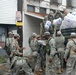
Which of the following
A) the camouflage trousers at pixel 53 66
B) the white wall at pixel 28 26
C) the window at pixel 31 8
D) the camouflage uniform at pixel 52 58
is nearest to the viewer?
the camouflage uniform at pixel 52 58

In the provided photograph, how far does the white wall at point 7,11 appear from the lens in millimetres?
21383

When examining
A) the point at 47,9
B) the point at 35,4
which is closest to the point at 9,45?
the point at 35,4

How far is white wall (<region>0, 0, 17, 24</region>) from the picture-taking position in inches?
842

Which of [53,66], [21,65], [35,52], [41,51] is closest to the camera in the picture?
[21,65]

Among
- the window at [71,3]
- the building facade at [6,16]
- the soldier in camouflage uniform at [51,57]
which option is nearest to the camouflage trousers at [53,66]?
the soldier in camouflage uniform at [51,57]

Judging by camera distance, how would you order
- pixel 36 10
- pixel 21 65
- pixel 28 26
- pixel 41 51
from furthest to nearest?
pixel 36 10 → pixel 28 26 → pixel 41 51 → pixel 21 65

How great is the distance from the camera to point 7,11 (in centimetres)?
2173

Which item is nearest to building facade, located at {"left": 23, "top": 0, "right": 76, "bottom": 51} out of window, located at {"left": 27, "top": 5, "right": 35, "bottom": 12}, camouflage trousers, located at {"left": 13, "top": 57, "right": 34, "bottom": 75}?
window, located at {"left": 27, "top": 5, "right": 35, "bottom": 12}

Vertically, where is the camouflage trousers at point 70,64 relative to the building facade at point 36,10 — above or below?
below

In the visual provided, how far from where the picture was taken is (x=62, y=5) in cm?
2666

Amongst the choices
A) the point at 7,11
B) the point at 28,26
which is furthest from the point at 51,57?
the point at 7,11

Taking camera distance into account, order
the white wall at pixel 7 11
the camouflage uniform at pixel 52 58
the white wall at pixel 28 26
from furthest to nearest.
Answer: the white wall at pixel 7 11 < the white wall at pixel 28 26 < the camouflage uniform at pixel 52 58

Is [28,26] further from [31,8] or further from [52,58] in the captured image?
[52,58]

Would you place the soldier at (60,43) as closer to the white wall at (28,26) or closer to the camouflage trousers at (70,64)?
the camouflage trousers at (70,64)
